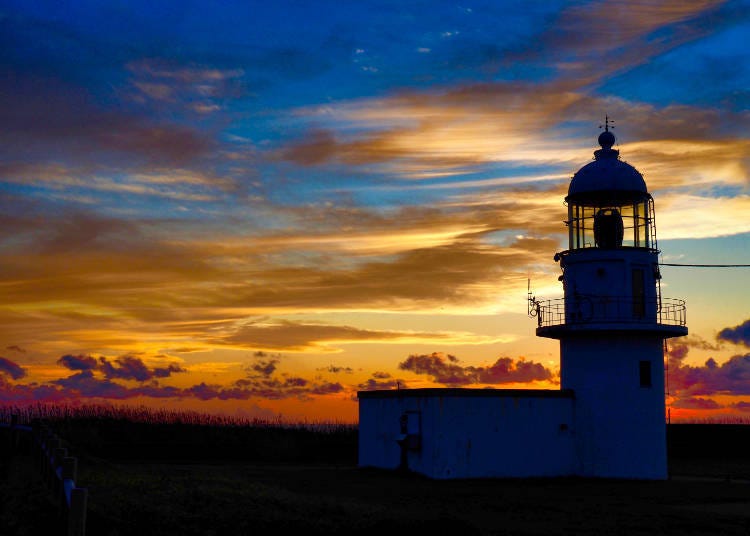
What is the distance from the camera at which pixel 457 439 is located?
29453mm

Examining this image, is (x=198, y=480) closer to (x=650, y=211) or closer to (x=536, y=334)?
(x=536, y=334)

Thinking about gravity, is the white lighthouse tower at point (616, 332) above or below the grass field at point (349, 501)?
above

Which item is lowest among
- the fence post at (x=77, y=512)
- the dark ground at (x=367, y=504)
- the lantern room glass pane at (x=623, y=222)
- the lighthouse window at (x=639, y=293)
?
the dark ground at (x=367, y=504)

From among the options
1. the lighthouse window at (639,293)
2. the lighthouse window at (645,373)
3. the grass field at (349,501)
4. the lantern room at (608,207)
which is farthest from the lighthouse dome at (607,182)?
the grass field at (349,501)

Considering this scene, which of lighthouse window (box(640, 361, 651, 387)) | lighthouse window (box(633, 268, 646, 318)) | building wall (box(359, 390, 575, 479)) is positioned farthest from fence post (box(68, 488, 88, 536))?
lighthouse window (box(640, 361, 651, 387))

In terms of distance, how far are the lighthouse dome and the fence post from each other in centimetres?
2394

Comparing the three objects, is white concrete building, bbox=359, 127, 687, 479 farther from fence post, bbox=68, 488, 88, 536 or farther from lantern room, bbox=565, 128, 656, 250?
fence post, bbox=68, 488, 88, 536

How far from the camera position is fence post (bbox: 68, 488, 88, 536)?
425 inches

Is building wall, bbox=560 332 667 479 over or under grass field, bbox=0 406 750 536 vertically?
over

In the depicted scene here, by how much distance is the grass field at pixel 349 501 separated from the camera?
15859 millimetres

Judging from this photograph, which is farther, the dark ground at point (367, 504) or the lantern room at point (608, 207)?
the lantern room at point (608, 207)

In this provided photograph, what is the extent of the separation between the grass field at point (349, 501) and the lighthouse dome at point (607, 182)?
30.9 ft

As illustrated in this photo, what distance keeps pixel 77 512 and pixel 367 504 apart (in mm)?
10916

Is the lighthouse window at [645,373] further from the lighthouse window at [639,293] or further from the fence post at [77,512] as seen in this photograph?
the fence post at [77,512]
